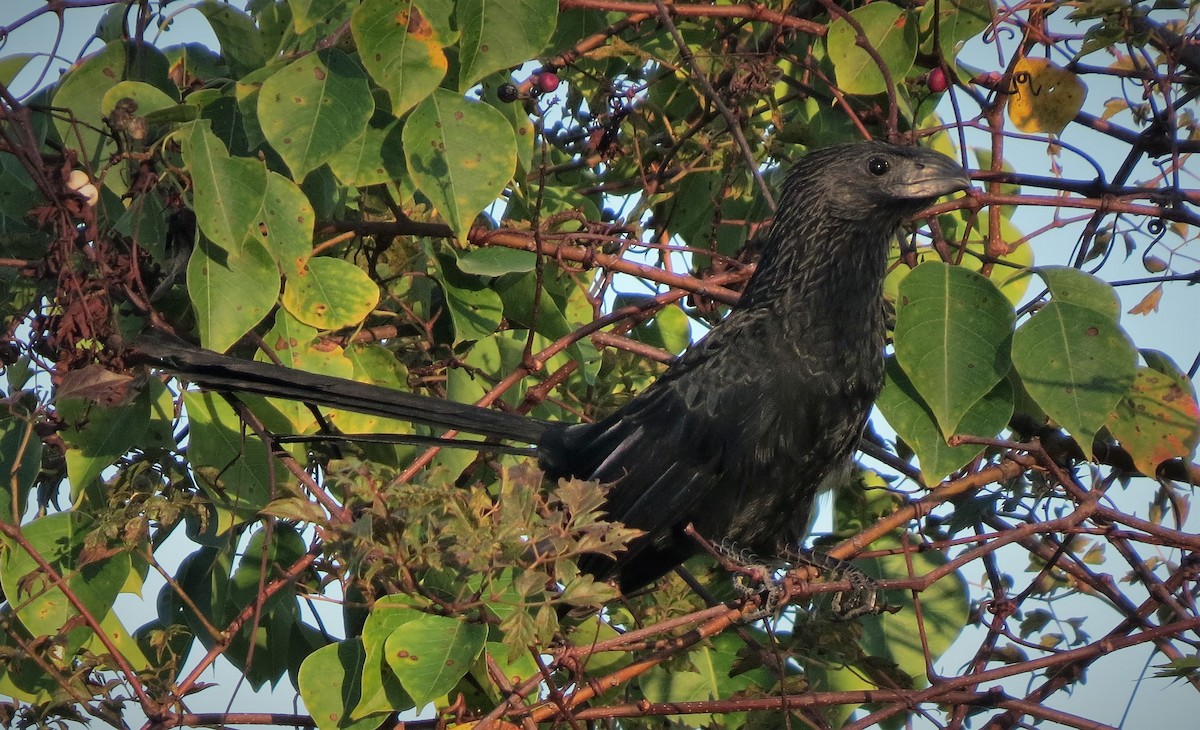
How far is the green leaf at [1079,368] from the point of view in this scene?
2053 millimetres

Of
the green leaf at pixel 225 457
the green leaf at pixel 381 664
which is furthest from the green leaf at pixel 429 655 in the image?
the green leaf at pixel 225 457

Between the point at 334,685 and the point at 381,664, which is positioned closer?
the point at 381,664

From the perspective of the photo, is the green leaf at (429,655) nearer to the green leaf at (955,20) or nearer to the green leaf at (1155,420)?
the green leaf at (1155,420)

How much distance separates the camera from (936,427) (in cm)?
222

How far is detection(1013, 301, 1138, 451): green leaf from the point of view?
2.05 m

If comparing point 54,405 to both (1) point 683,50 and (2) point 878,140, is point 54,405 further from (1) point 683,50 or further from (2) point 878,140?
(2) point 878,140

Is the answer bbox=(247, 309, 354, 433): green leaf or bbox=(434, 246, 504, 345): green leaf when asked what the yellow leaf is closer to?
bbox=(434, 246, 504, 345): green leaf

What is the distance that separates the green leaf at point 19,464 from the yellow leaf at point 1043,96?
2251mm

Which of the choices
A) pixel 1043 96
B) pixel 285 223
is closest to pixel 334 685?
pixel 285 223

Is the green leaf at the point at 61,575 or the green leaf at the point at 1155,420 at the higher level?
the green leaf at the point at 1155,420

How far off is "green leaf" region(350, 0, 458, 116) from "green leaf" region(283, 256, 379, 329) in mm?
437

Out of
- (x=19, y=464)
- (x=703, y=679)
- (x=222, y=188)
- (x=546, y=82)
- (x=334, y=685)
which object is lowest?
(x=334, y=685)

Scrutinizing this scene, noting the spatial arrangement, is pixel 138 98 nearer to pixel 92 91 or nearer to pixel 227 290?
pixel 92 91

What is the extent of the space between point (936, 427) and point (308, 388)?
4.16ft
